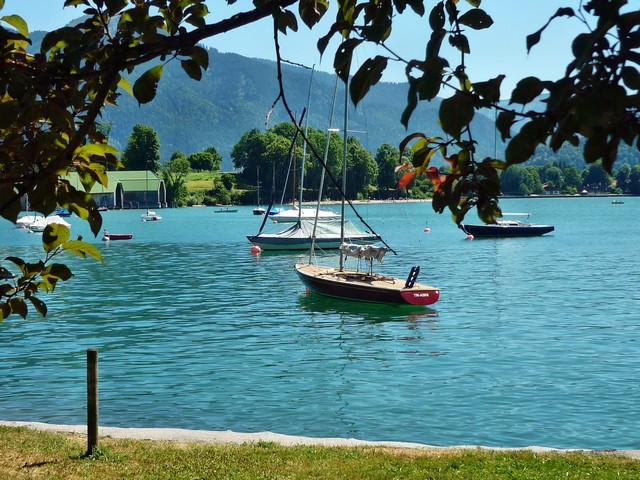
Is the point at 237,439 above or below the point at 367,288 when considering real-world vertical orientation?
above

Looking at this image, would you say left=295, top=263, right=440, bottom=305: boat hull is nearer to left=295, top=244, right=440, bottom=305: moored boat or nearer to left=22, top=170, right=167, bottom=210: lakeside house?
left=295, top=244, right=440, bottom=305: moored boat

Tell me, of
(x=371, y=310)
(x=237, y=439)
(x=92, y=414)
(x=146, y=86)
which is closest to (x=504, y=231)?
(x=371, y=310)

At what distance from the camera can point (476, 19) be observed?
255 cm

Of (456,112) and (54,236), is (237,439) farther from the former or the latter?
(456,112)

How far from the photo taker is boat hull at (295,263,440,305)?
31328 millimetres

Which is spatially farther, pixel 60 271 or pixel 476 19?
pixel 60 271

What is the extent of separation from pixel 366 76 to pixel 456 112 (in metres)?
0.37

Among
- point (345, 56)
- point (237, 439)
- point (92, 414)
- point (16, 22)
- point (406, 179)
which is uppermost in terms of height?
point (16, 22)

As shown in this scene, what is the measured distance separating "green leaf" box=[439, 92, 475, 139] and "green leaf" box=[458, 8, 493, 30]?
1.50 ft

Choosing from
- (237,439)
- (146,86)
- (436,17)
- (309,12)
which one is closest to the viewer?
(436,17)

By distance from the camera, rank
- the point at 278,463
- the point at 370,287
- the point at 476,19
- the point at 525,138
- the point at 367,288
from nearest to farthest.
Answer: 1. the point at 525,138
2. the point at 476,19
3. the point at 278,463
4. the point at 370,287
5. the point at 367,288

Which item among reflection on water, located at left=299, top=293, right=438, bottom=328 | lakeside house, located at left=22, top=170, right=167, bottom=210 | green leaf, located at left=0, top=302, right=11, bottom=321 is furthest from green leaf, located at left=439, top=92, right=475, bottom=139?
lakeside house, located at left=22, top=170, right=167, bottom=210

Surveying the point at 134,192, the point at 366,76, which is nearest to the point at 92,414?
the point at 366,76

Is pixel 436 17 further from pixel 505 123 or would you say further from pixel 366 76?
pixel 505 123
